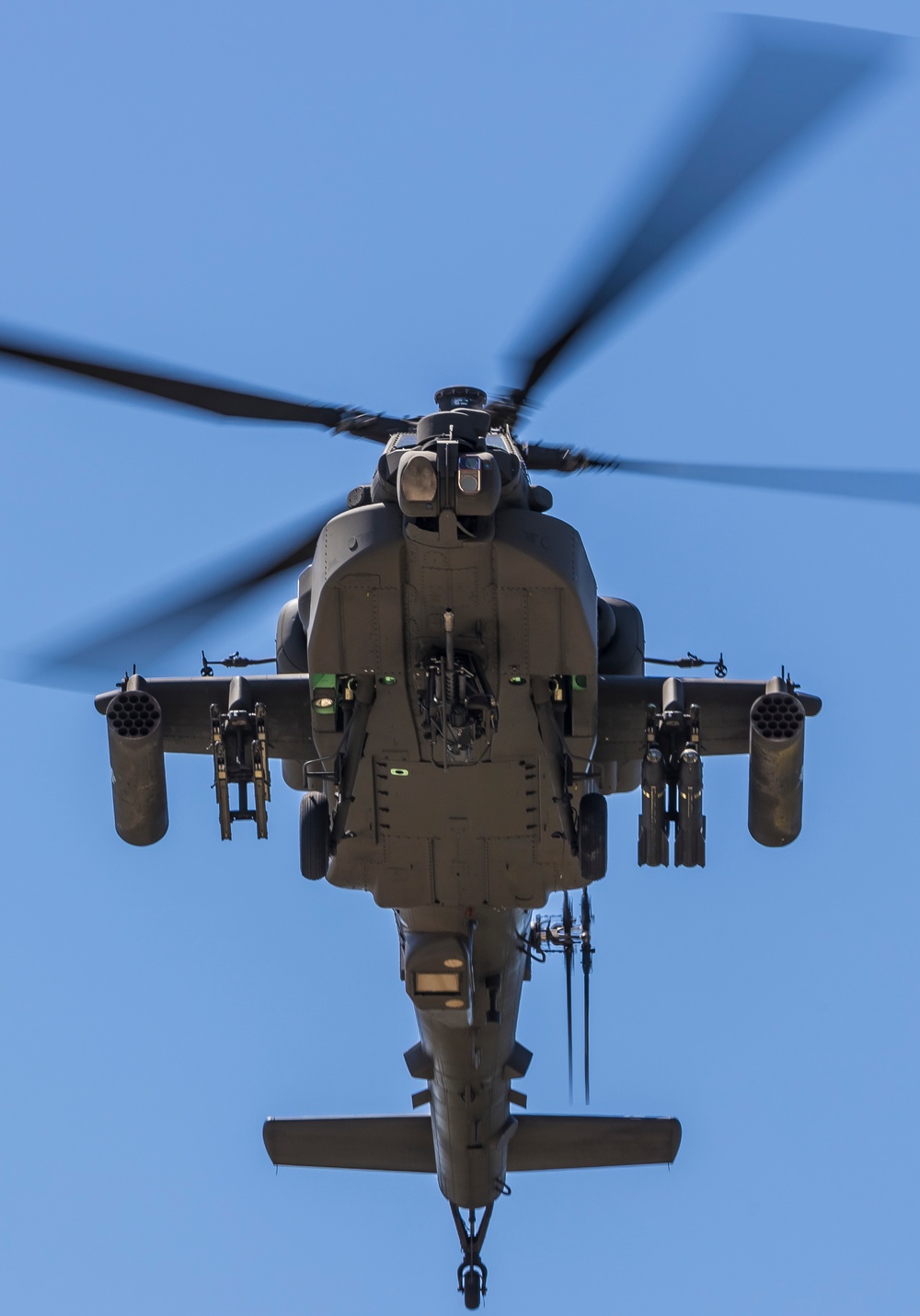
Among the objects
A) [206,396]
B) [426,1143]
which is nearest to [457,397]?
[206,396]

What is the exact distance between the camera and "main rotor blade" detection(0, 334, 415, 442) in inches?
517

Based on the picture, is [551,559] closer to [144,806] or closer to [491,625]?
[491,625]

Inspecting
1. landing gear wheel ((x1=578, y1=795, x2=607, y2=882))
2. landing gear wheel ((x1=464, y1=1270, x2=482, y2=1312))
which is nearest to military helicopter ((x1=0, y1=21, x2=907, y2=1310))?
landing gear wheel ((x1=578, y1=795, x2=607, y2=882))

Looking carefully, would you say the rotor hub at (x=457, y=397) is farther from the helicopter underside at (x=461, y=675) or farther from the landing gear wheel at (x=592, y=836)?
the landing gear wheel at (x=592, y=836)

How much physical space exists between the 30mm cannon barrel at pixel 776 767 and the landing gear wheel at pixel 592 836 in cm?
124

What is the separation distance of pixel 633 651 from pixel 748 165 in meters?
4.87

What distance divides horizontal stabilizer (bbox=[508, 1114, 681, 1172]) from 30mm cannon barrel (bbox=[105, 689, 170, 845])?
7908mm

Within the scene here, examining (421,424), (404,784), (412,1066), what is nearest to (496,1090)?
(412,1066)

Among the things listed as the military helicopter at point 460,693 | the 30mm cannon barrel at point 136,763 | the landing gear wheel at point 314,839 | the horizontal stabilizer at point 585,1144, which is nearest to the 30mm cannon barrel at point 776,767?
the military helicopter at point 460,693

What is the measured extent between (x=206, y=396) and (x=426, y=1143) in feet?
34.3

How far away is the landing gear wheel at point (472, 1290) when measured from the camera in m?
19.8

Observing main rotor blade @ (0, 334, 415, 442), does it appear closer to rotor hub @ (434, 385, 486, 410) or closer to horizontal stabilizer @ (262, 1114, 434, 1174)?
rotor hub @ (434, 385, 486, 410)

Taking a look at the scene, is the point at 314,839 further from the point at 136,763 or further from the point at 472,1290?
the point at 472,1290

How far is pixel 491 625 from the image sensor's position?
14.3 meters
